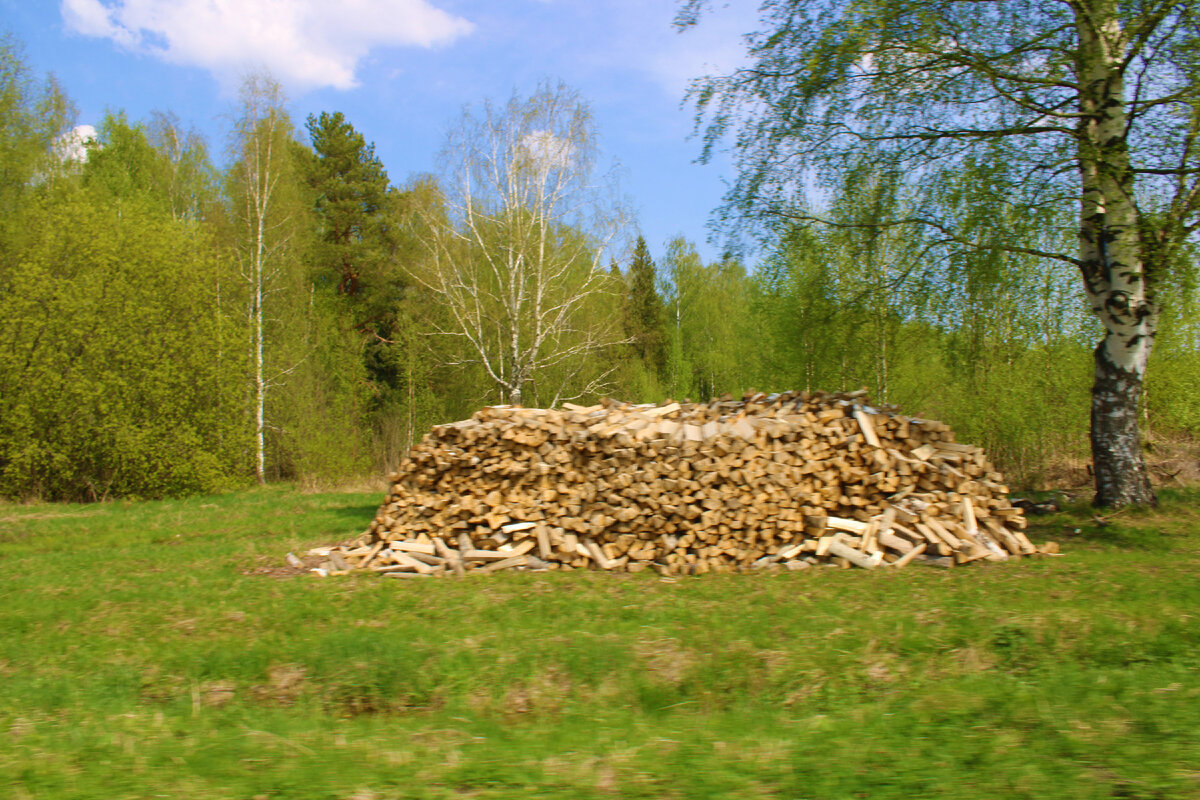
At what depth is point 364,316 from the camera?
1305 inches

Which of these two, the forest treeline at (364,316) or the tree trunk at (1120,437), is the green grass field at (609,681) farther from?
the forest treeline at (364,316)

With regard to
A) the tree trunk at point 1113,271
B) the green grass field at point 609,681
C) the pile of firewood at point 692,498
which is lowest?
the green grass field at point 609,681

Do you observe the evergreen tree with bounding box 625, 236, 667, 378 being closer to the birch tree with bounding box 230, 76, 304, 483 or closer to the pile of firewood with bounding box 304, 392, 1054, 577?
the birch tree with bounding box 230, 76, 304, 483

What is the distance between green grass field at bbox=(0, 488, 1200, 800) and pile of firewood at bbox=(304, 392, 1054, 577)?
1.99ft

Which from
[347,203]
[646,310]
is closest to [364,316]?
[347,203]

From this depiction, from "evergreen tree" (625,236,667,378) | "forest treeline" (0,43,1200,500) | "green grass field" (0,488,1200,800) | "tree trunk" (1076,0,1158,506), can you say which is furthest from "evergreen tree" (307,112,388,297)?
"tree trunk" (1076,0,1158,506)

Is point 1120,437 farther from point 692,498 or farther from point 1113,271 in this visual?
point 692,498

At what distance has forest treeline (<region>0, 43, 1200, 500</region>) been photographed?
13578 mm

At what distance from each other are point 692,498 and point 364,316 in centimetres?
2644

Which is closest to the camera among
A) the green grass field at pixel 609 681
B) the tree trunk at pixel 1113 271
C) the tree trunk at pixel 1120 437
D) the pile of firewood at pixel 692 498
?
the green grass field at pixel 609 681

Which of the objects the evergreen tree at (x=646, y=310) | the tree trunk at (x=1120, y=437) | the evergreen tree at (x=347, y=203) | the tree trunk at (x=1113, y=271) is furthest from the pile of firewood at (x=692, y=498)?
the evergreen tree at (x=646, y=310)

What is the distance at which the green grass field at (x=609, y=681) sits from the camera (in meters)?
3.44

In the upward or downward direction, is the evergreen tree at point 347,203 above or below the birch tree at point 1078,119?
above

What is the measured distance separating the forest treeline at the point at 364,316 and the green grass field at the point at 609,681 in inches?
240
